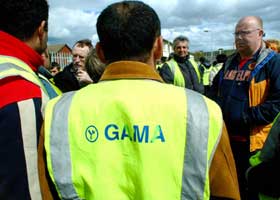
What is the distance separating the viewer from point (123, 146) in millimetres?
1367

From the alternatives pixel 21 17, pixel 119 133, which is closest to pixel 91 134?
pixel 119 133

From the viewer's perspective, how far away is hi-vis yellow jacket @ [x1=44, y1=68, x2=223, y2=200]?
134 centimetres

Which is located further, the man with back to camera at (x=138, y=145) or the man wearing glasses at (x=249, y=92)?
the man wearing glasses at (x=249, y=92)

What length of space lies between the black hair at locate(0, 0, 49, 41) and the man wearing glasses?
2.39 meters

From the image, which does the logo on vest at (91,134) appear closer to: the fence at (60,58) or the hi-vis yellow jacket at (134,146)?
the hi-vis yellow jacket at (134,146)

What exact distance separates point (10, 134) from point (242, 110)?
2637mm

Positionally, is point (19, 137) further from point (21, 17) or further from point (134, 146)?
point (21, 17)

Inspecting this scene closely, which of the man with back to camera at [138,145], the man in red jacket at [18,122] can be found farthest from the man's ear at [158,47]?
the man in red jacket at [18,122]

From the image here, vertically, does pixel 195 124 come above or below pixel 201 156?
above

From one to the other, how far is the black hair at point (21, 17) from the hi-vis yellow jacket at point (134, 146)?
556mm

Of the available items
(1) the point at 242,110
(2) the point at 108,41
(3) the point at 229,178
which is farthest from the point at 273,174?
(1) the point at 242,110

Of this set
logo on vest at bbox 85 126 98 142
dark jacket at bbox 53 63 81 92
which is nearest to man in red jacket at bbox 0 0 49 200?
logo on vest at bbox 85 126 98 142

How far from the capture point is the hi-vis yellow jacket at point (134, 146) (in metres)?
1.34

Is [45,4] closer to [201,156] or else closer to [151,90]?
[151,90]
